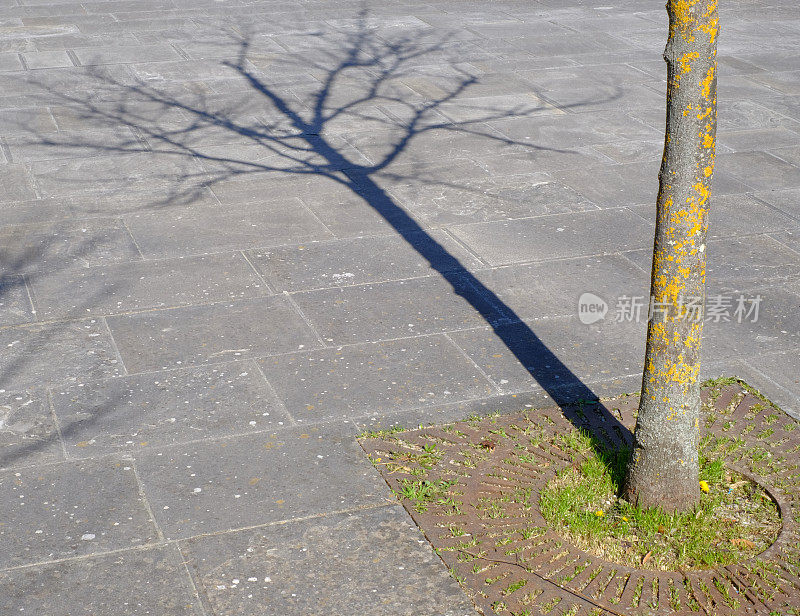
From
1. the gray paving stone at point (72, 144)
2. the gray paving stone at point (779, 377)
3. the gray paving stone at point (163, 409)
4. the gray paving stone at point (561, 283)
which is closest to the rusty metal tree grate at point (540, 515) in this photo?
the gray paving stone at point (779, 377)

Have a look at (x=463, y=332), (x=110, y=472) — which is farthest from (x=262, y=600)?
(x=463, y=332)

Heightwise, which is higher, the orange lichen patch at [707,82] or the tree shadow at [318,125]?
the orange lichen patch at [707,82]

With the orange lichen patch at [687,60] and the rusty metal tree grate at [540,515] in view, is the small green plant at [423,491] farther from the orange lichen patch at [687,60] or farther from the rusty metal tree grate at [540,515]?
the orange lichen patch at [687,60]

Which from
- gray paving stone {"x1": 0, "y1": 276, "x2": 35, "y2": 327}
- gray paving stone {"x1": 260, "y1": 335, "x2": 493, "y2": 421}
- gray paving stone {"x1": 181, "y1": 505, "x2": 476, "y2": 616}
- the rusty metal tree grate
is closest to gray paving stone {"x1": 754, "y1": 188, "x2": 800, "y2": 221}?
the rusty metal tree grate

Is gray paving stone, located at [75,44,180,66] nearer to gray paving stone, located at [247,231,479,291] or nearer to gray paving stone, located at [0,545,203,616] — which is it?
gray paving stone, located at [247,231,479,291]

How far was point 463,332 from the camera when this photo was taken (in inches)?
263

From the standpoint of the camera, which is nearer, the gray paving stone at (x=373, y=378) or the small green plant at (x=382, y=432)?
the small green plant at (x=382, y=432)

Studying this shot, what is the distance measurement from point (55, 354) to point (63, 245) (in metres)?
1.89

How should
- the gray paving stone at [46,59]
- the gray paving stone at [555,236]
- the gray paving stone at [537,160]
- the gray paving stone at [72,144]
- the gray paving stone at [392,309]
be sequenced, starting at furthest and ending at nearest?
1. the gray paving stone at [46,59]
2. the gray paving stone at [72,144]
3. the gray paving stone at [537,160]
4. the gray paving stone at [555,236]
5. the gray paving stone at [392,309]

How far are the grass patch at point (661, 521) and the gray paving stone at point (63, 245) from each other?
4.35 meters

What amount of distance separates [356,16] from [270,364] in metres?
11.5

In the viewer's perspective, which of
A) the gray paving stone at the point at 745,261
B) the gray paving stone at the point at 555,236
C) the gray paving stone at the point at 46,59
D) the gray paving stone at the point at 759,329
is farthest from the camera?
the gray paving stone at the point at 46,59

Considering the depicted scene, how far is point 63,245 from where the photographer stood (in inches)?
312

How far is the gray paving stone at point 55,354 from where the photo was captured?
605 centimetres
